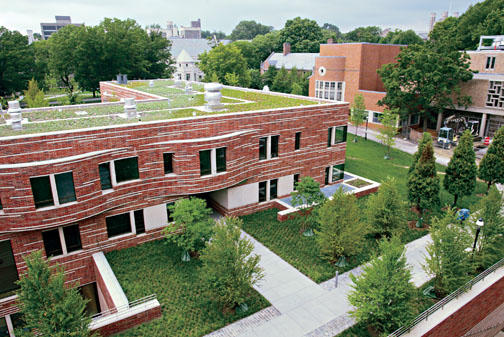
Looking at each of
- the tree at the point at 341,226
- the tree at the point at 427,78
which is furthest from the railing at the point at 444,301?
the tree at the point at 427,78

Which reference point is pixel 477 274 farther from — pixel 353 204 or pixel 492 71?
pixel 492 71

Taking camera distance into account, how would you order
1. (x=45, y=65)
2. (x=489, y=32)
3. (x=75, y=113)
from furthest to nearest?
1. (x=45, y=65)
2. (x=489, y=32)
3. (x=75, y=113)

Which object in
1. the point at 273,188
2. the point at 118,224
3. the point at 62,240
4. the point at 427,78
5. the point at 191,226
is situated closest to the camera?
the point at 62,240

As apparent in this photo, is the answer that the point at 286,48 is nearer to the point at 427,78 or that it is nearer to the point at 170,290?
the point at 427,78

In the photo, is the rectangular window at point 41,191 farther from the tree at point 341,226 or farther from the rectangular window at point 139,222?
the tree at point 341,226

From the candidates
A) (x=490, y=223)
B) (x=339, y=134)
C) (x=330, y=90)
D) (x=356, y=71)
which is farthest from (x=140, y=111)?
(x=330, y=90)

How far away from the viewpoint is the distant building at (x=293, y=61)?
78.7 m

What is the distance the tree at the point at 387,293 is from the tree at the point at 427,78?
32.6 metres

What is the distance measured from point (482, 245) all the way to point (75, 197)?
19024 millimetres

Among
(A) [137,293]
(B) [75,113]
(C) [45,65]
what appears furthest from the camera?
(C) [45,65]

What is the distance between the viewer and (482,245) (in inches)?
684

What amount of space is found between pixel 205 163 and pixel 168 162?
1.94 meters

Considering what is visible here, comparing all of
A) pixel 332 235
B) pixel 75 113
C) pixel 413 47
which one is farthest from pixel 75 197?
pixel 413 47

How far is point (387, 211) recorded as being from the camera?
18.8 metres
